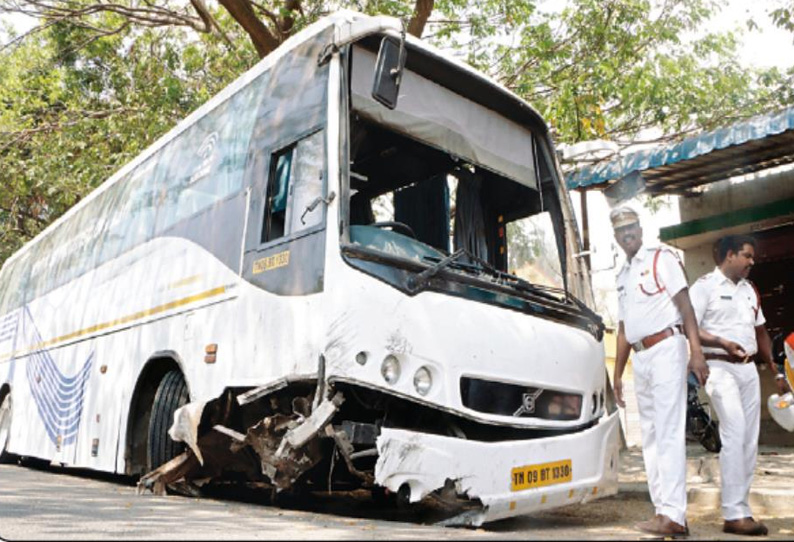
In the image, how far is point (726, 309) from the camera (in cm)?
474

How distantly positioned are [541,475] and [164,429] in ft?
10.0

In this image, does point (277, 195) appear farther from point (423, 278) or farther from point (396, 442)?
point (396, 442)

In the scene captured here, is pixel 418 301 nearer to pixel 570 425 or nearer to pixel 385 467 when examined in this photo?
pixel 385 467

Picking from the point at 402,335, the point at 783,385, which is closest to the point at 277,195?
the point at 402,335

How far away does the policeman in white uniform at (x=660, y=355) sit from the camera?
4.14 m

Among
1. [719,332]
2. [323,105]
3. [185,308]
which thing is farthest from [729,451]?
[185,308]

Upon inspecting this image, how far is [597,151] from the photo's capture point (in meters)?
6.13

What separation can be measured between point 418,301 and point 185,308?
2.43 metres

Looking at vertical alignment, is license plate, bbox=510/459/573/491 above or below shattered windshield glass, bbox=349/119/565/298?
below

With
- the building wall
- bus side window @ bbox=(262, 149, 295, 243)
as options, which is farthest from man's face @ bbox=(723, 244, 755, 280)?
the building wall

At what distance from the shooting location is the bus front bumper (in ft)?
13.0

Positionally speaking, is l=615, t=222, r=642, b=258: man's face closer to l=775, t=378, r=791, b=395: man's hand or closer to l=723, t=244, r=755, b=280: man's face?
l=723, t=244, r=755, b=280: man's face

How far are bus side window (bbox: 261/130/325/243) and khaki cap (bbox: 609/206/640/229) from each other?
178cm

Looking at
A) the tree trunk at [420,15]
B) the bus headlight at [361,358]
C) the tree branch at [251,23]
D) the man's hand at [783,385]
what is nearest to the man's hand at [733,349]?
the man's hand at [783,385]
